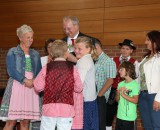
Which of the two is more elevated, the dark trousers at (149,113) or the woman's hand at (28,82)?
the woman's hand at (28,82)

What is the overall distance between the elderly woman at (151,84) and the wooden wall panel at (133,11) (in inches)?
83.9

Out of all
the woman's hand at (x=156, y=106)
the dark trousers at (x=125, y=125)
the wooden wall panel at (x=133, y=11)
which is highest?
the wooden wall panel at (x=133, y=11)

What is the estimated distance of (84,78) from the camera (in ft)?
10.2

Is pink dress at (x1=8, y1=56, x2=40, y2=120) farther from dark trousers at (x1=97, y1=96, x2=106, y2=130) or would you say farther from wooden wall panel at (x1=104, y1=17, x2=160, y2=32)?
wooden wall panel at (x1=104, y1=17, x2=160, y2=32)

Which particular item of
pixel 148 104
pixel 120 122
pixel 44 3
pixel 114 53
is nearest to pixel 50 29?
pixel 44 3

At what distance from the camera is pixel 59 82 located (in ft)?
9.49

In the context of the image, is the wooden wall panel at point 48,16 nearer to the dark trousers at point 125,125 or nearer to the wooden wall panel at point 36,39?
the wooden wall panel at point 36,39

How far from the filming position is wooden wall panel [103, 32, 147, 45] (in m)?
5.34

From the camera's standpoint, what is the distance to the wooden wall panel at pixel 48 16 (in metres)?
5.63

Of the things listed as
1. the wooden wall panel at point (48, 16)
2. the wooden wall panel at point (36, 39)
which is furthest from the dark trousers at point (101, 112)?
the wooden wall panel at point (48, 16)

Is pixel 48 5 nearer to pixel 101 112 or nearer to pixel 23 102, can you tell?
pixel 23 102

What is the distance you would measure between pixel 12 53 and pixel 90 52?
91 centimetres

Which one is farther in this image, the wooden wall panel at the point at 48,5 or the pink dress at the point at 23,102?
A: the wooden wall panel at the point at 48,5

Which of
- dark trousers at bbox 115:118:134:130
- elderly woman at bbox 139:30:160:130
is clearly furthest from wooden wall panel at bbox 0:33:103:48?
elderly woman at bbox 139:30:160:130
